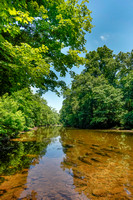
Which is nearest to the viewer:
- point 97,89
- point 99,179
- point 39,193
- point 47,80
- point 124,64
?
point 39,193

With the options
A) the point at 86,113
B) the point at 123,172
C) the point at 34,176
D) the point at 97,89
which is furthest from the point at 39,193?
the point at 86,113

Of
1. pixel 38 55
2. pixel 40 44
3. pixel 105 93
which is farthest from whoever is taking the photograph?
Result: pixel 105 93

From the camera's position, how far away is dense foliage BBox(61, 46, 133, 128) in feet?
83.2

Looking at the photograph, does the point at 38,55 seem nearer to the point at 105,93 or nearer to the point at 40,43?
the point at 40,43

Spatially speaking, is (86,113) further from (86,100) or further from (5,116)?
(5,116)

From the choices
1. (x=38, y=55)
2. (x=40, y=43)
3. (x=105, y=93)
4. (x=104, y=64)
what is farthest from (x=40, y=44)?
(x=104, y=64)

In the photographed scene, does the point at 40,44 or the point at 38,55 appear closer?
the point at 38,55

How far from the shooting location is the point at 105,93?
28.3 meters

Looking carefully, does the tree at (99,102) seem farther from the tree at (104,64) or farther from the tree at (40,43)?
the tree at (40,43)

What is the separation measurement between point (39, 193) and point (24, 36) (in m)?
6.69

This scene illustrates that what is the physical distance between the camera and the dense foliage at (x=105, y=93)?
2535 cm

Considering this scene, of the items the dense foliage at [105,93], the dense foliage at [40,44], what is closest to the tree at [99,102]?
the dense foliage at [105,93]

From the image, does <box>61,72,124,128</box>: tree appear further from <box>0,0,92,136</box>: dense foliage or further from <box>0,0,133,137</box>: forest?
<box>0,0,92,136</box>: dense foliage

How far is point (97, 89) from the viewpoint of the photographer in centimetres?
2897
